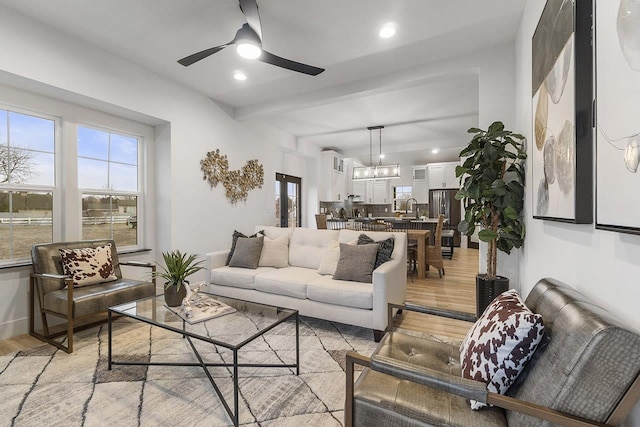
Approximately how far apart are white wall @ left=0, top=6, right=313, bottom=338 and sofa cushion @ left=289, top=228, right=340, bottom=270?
1534mm

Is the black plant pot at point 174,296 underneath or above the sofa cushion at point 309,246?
underneath

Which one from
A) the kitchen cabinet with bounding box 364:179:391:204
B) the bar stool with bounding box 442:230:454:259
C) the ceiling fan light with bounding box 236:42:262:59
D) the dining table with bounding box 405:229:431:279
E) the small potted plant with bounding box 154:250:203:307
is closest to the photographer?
the small potted plant with bounding box 154:250:203:307

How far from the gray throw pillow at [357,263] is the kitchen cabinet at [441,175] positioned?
254 inches

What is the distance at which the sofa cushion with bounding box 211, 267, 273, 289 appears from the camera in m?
3.27

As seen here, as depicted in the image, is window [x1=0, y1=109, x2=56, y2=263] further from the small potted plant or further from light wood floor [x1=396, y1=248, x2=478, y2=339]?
light wood floor [x1=396, y1=248, x2=478, y2=339]

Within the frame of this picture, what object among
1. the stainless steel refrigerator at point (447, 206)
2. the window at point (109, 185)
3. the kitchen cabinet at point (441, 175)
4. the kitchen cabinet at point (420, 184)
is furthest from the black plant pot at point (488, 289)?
the kitchen cabinet at point (420, 184)

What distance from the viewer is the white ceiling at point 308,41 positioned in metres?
2.48

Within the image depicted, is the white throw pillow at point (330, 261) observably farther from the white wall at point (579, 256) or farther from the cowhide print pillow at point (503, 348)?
the cowhide print pillow at point (503, 348)

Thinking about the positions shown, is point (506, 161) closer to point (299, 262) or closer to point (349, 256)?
point (349, 256)

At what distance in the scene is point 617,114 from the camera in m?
1.03

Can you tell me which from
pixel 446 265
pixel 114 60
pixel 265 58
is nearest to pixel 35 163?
pixel 114 60

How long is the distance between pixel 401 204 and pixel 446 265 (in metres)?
3.67

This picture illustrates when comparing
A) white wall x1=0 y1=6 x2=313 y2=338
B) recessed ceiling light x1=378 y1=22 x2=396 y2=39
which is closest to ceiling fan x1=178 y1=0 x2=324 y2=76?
recessed ceiling light x1=378 y1=22 x2=396 y2=39

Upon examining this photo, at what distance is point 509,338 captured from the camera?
112cm
